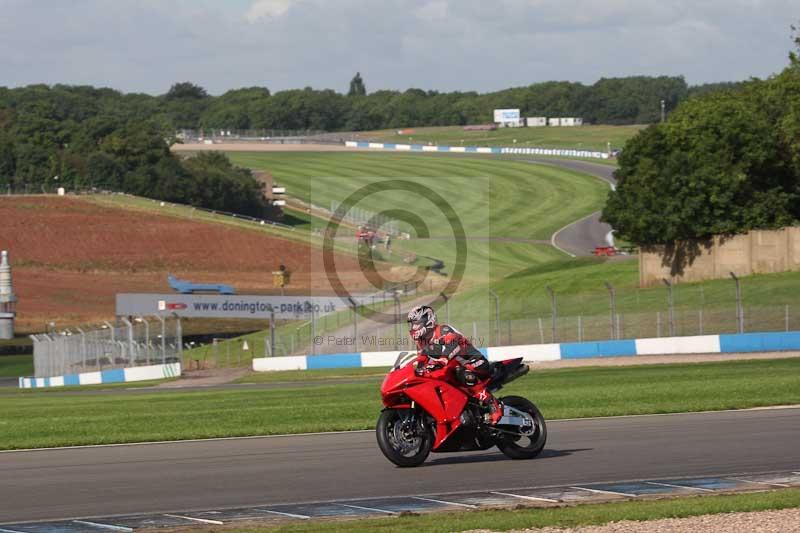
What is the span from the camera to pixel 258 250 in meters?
106

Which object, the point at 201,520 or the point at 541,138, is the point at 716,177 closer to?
the point at 201,520

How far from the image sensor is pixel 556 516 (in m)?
11.0

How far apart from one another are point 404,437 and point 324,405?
10592mm

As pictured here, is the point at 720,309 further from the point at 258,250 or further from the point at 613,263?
the point at 258,250

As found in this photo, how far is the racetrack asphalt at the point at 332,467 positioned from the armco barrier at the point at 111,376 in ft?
108

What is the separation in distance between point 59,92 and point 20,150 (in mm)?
74065

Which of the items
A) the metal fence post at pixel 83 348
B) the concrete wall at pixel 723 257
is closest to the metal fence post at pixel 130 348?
the metal fence post at pixel 83 348

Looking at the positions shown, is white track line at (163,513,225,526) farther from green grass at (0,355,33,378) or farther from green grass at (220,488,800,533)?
green grass at (0,355,33,378)

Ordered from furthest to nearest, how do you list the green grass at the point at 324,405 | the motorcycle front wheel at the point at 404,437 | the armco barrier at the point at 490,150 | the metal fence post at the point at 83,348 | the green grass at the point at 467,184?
1. the armco barrier at the point at 490,150
2. the green grass at the point at 467,184
3. the metal fence post at the point at 83,348
4. the green grass at the point at 324,405
5. the motorcycle front wheel at the point at 404,437

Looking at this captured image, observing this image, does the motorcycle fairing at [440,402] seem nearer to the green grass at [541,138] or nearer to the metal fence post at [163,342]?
the metal fence post at [163,342]

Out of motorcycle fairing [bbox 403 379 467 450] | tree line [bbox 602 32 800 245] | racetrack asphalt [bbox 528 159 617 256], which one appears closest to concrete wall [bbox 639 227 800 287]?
tree line [bbox 602 32 800 245]

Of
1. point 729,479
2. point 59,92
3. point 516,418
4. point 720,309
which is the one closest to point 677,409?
point 516,418

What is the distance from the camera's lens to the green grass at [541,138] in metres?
178

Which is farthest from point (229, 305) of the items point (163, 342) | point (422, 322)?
point (422, 322)
